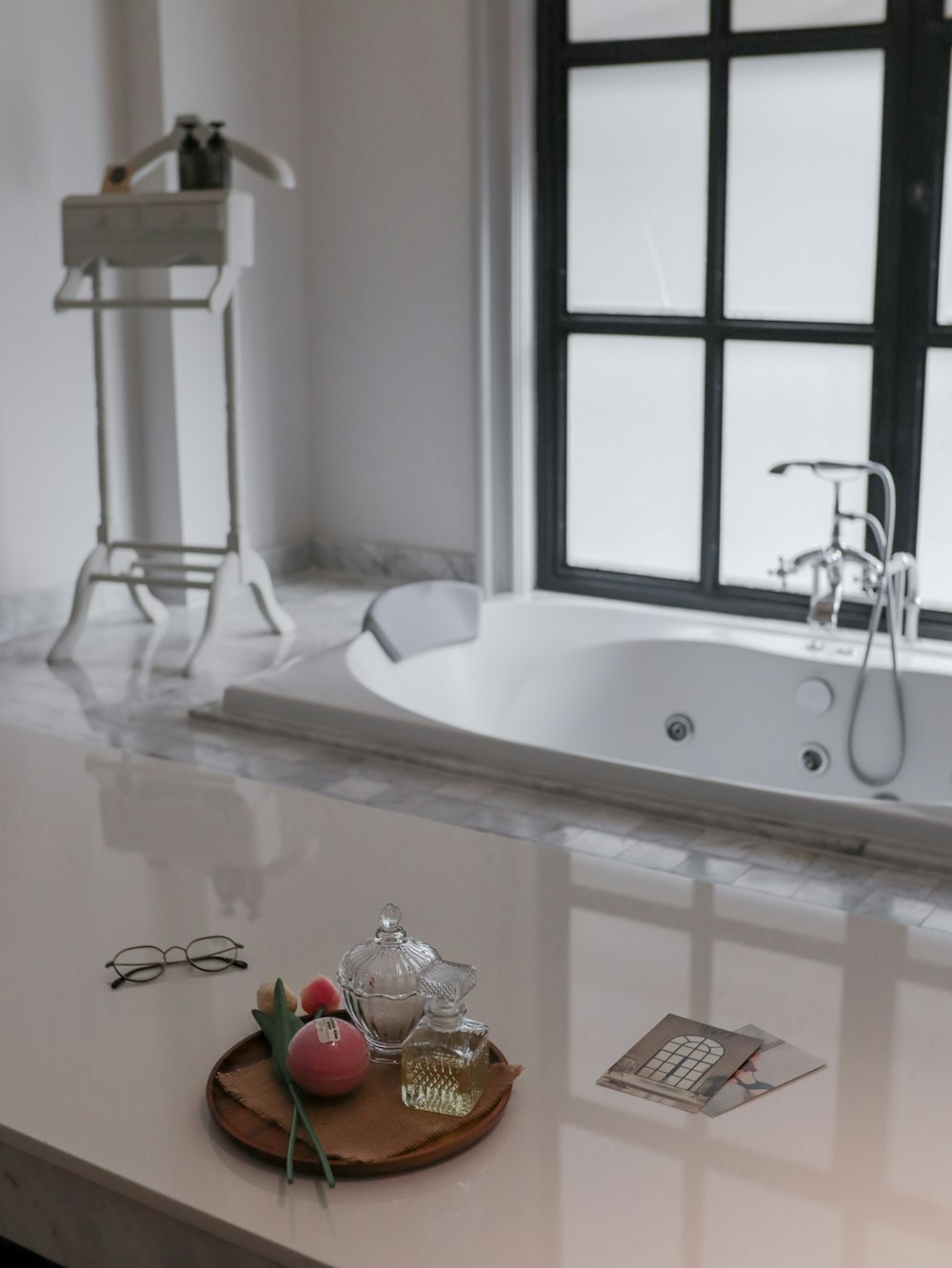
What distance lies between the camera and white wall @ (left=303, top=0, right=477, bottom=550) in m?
4.38

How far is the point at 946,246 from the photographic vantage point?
3.82 m

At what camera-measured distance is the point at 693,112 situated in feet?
13.5

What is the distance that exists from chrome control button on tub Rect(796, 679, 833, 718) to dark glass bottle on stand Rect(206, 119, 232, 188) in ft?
6.35

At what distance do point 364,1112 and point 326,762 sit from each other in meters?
2.01

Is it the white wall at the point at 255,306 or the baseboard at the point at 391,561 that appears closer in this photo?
the white wall at the point at 255,306

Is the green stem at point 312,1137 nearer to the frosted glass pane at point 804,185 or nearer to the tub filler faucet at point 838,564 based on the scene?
the tub filler faucet at point 838,564

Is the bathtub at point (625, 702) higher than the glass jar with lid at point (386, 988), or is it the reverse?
the glass jar with lid at point (386, 988)

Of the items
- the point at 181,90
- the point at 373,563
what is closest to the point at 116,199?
the point at 181,90

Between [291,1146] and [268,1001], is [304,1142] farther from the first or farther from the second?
[268,1001]

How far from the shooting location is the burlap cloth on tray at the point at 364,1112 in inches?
40.8

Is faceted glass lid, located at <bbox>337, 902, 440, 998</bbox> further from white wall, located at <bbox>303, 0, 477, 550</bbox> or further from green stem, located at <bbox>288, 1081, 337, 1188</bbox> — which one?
white wall, located at <bbox>303, 0, 477, 550</bbox>

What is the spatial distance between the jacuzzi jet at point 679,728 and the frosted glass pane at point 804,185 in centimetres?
119

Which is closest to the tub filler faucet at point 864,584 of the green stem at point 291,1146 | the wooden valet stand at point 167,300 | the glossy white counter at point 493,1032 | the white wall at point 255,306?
the wooden valet stand at point 167,300

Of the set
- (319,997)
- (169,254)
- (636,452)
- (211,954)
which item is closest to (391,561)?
(636,452)
